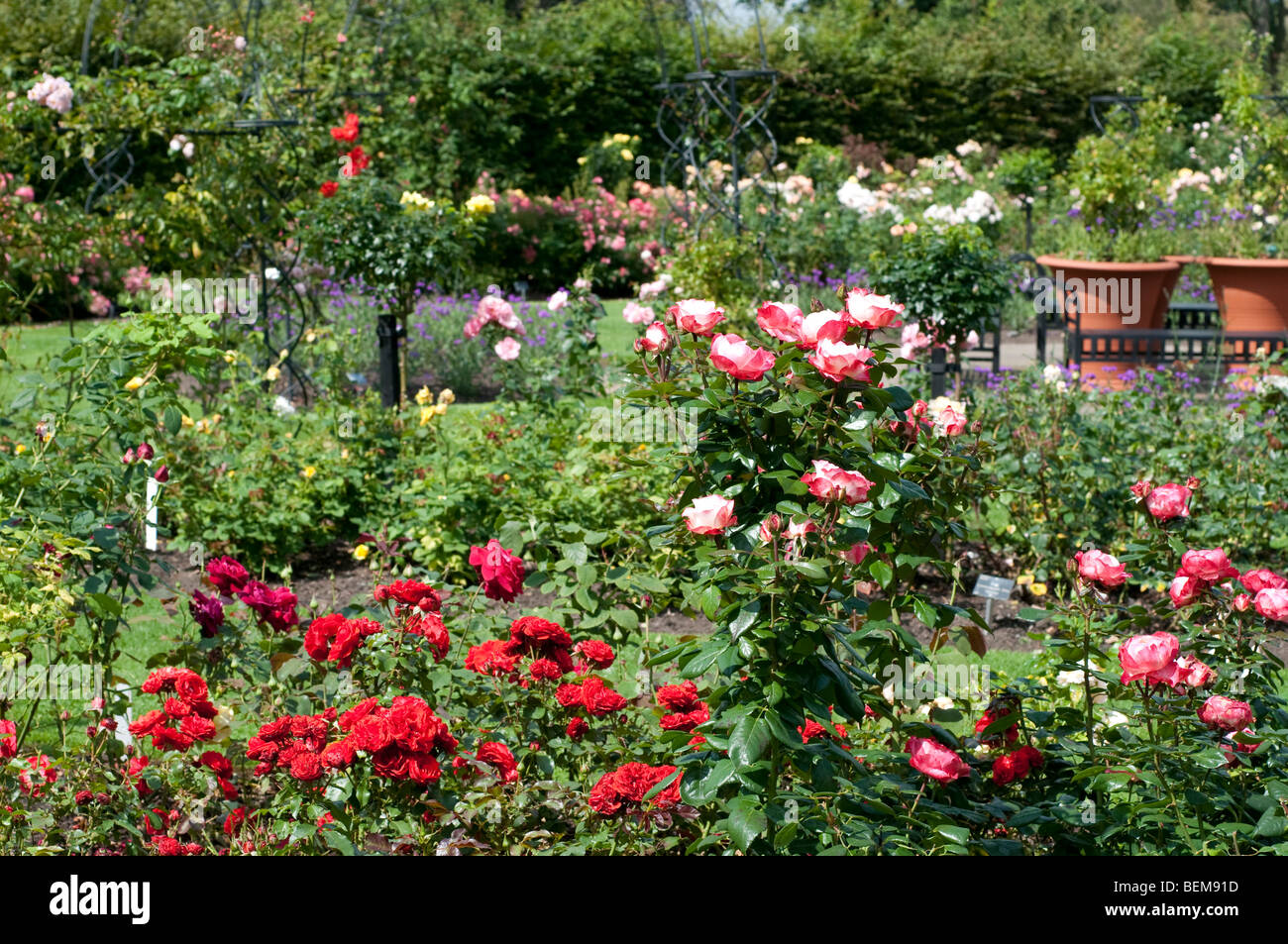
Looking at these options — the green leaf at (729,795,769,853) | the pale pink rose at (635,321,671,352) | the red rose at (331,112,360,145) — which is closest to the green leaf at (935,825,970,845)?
the green leaf at (729,795,769,853)

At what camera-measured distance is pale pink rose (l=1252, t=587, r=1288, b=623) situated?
1848mm

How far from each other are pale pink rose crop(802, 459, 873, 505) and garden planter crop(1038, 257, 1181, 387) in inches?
251

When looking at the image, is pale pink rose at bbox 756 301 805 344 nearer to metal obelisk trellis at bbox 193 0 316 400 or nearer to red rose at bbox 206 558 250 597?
red rose at bbox 206 558 250 597

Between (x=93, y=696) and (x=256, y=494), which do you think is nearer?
(x=93, y=696)

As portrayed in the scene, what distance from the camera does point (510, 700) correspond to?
2.21 m

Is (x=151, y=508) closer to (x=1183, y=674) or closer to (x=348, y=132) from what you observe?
(x=1183, y=674)

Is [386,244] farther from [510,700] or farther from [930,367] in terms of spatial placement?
[510,700]

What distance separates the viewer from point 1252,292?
7.62 m

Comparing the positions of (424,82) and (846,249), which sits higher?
(424,82)

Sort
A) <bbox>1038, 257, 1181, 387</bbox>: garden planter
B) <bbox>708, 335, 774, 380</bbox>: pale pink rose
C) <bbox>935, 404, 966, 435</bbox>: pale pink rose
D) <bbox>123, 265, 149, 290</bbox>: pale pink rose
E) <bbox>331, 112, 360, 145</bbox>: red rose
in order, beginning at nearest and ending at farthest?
<bbox>708, 335, 774, 380</bbox>: pale pink rose < <bbox>935, 404, 966, 435</bbox>: pale pink rose < <bbox>331, 112, 360, 145</bbox>: red rose < <bbox>1038, 257, 1181, 387</bbox>: garden planter < <bbox>123, 265, 149, 290</bbox>: pale pink rose
